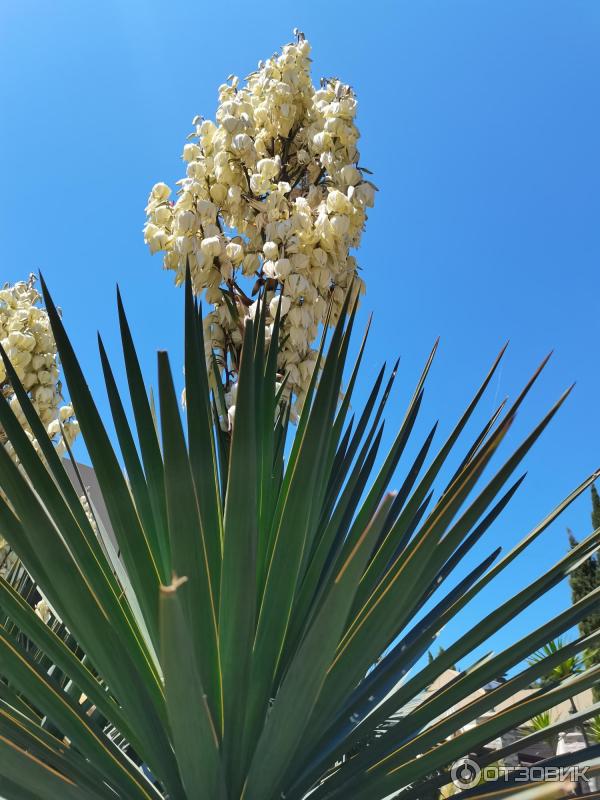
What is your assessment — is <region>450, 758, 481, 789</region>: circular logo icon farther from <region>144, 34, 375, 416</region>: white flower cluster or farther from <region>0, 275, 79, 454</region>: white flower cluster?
<region>0, 275, 79, 454</region>: white flower cluster

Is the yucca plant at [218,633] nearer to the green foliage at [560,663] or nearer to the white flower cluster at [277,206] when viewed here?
the green foliage at [560,663]

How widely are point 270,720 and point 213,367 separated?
1.09m

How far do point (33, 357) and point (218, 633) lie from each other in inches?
77.4

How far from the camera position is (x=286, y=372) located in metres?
1.70

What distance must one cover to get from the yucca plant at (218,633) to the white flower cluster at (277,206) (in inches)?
31.4

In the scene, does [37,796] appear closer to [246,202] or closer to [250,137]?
[246,202]

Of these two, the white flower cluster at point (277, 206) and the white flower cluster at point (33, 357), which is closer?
the white flower cluster at point (277, 206)

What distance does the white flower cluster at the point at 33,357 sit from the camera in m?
2.33

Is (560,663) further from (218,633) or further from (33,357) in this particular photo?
(33,357)

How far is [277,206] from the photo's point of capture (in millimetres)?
1794

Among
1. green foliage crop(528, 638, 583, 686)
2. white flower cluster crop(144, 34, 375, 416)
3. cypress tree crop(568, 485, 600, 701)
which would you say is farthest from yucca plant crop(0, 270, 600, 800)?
cypress tree crop(568, 485, 600, 701)

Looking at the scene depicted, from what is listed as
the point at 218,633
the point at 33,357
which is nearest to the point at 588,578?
the point at 33,357

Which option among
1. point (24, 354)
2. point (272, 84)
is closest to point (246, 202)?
point (272, 84)

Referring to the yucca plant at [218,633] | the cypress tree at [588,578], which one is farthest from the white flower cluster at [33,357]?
the cypress tree at [588,578]
